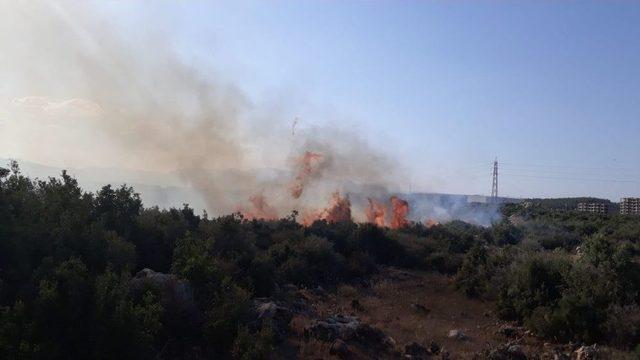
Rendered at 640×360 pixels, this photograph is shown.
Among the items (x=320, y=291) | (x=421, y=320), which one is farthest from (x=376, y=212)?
(x=421, y=320)

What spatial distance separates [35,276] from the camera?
8.20 m

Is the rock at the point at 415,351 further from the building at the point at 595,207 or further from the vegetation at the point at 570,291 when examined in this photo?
the building at the point at 595,207

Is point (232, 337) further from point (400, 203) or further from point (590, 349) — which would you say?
point (400, 203)

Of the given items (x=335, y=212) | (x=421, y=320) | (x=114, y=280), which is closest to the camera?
(x=114, y=280)

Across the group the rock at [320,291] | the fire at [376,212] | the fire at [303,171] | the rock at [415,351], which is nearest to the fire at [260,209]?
the fire at [303,171]

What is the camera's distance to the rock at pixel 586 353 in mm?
11906

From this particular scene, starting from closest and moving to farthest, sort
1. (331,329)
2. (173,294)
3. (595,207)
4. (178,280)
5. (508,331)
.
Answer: (173,294), (178,280), (331,329), (508,331), (595,207)

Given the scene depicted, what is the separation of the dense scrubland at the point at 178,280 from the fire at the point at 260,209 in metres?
16.9

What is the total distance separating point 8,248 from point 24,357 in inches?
126

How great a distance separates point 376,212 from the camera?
43.4 meters

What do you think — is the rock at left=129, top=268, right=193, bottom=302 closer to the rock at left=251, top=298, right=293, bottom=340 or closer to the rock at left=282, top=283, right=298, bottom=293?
the rock at left=251, top=298, right=293, bottom=340

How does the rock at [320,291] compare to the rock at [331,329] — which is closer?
the rock at [331,329]

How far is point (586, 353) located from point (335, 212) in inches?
1134

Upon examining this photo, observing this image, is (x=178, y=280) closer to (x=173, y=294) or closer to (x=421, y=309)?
(x=173, y=294)
